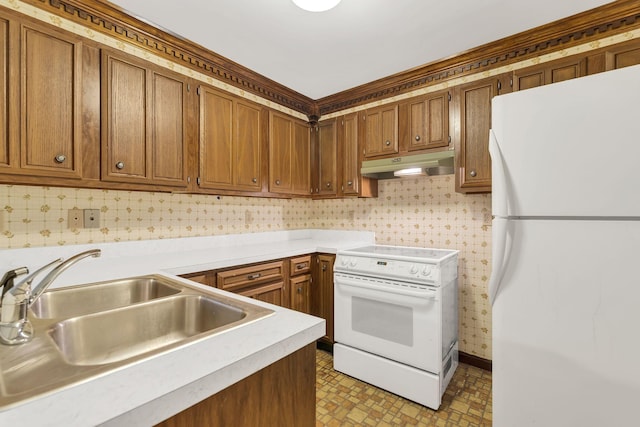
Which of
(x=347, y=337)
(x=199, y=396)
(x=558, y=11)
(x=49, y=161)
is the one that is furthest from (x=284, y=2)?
(x=347, y=337)

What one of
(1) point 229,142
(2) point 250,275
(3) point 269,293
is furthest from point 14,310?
(1) point 229,142

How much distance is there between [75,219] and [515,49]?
311 cm

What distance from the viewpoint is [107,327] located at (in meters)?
0.98

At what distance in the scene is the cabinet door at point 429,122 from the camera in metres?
2.35

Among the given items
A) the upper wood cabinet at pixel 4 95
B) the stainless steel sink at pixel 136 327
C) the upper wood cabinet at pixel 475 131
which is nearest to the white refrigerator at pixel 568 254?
the upper wood cabinet at pixel 475 131

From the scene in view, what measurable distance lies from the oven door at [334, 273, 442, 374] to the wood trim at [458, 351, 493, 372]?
738 mm

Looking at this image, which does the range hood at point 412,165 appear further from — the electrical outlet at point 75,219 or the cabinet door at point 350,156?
the electrical outlet at point 75,219

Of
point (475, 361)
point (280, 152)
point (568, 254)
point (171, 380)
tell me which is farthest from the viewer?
point (280, 152)

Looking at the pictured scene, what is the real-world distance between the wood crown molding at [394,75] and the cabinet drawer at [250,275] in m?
1.50

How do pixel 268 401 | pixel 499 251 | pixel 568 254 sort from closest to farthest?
pixel 268 401, pixel 568 254, pixel 499 251

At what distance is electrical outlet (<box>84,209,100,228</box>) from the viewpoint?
74.3 inches

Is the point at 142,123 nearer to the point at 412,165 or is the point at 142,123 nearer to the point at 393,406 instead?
the point at 412,165

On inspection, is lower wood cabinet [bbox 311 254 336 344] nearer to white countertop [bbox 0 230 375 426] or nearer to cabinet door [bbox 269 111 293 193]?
cabinet door [bbox 269 111 293 193]

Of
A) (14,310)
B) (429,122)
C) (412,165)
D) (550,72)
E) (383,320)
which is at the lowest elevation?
(383,320)
